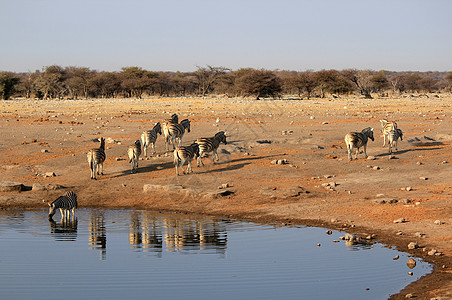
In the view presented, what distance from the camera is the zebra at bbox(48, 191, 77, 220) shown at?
17.9 m

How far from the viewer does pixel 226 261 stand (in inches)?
509

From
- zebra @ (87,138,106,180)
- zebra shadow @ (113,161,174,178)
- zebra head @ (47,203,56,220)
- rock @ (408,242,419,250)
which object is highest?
zebra @ (87,138,106,180)

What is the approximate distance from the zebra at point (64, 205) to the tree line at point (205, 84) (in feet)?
209

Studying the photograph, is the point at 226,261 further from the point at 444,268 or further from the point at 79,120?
the point at 79,120

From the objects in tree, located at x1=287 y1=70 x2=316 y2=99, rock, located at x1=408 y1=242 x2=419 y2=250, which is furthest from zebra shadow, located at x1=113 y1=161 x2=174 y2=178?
tree, located at x1=287 y1=70 x2=316 y2=99

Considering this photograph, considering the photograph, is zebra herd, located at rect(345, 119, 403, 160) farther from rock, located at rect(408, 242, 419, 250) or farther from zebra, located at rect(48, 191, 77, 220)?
zebra, located at rect(48, 191, 77, 220)

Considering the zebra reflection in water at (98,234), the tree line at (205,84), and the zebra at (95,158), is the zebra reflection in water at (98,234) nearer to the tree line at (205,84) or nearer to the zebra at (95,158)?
the zebra at (95,158)

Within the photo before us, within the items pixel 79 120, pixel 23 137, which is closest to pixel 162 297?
pixel 23 137

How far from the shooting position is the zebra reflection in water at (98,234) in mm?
14298

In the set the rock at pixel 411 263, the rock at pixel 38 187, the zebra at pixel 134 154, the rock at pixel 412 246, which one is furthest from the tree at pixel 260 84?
the rock at pixel 411 263

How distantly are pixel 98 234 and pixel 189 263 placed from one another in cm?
410

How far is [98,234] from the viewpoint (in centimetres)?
1592

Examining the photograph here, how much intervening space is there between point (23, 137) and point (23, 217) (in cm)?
1663

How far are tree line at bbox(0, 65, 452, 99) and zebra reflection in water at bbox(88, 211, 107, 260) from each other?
6366cm
